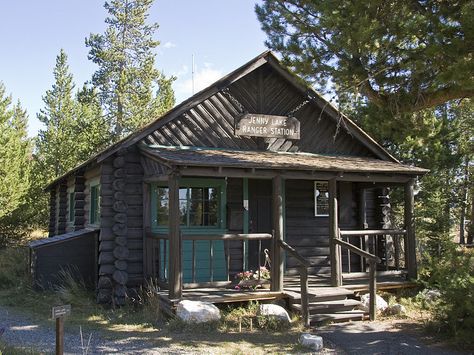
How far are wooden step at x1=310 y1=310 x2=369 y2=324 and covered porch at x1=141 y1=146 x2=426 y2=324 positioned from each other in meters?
0.46

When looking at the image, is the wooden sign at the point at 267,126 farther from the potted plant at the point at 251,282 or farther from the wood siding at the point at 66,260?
the wood siding at the point at 66,260

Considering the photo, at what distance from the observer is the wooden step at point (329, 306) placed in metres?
9.51

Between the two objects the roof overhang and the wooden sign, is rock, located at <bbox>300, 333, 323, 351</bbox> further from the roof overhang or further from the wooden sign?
the wooden sign

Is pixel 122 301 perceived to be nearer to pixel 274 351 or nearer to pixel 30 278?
pixel 30 278

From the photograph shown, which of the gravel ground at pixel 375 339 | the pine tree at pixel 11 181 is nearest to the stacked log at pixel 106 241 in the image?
the gravel ground at pixel 375 339

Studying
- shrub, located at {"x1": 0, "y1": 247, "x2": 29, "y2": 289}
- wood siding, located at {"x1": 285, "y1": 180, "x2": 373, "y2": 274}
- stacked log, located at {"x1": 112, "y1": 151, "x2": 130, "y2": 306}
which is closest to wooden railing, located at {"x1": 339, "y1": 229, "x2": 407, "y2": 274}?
wood siding, located at {"x1": 285, "y1": 180, "x2": 373, "y2": 274}

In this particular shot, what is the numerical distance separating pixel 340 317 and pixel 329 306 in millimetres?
293

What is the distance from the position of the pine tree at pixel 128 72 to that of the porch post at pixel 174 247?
66.1ft

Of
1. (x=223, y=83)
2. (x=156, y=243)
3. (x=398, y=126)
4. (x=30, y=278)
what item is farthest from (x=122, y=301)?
(x=398, y=126)

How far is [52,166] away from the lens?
79.8 ft

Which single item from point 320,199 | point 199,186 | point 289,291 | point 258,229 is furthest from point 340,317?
point 199,186

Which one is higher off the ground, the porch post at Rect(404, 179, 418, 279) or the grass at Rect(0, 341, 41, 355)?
the porch post at Rect(404, 179, 418, 279)

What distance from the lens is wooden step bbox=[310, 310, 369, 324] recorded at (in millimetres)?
9323

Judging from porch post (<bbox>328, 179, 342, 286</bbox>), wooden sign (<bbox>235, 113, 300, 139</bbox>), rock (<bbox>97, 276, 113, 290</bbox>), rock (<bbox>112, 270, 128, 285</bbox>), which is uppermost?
wooden sign (<bbox>235, 113, 300, 139</bbox>)
